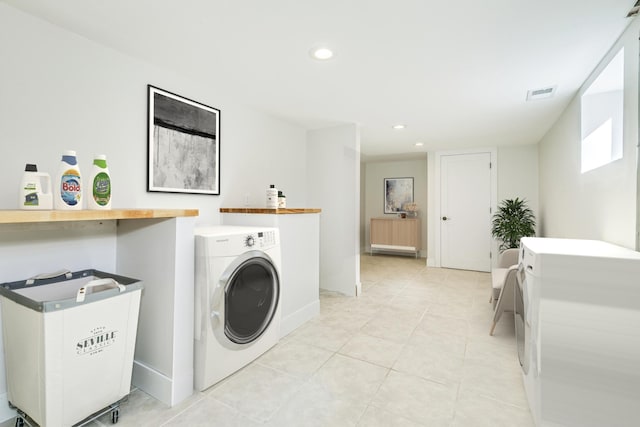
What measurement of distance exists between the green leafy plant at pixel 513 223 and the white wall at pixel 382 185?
181 cm

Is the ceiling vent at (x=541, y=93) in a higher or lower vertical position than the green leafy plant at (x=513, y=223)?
higher

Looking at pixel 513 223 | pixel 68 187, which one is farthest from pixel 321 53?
pixel 513 223

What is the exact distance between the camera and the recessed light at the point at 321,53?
188 cm

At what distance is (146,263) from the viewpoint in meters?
1.74

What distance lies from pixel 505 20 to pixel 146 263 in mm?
2464

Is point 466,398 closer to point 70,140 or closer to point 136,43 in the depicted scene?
point 70,140

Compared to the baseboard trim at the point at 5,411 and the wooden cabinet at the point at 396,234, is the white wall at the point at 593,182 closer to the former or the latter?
the wooden cabinet at the point at 396,234

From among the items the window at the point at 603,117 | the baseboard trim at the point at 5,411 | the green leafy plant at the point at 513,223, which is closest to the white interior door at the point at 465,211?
the green leafy plant at the point at 513,223

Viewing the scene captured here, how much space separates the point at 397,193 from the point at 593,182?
169 inches

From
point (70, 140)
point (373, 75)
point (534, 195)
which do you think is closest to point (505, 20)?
point (373, 75)

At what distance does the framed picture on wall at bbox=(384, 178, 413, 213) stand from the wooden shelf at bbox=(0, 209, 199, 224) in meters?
5.39

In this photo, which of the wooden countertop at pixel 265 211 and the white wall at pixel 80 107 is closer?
the white wall at pixel 80 107

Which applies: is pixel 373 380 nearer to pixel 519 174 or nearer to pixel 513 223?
pixel 513 223

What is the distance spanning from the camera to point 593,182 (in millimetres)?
2176
